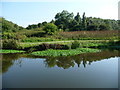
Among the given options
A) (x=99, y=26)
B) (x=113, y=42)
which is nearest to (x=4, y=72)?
(x=113, y=42)

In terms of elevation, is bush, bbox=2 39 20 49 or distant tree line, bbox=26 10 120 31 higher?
distant tree line, bbox=26 10 120 31

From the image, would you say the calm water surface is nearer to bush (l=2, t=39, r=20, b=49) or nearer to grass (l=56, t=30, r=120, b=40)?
bush (l=2, t=39, r=20, b=49)

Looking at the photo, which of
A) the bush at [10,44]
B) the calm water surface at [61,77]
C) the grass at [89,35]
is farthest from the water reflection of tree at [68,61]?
the grass at [89,35]

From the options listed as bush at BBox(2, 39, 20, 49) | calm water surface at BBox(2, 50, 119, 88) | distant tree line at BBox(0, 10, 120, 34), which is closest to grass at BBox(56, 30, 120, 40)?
distant tree line at BBox(0, 10, 120, 34)

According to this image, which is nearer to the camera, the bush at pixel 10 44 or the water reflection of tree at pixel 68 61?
the water reflection of tree at pixel 68 61

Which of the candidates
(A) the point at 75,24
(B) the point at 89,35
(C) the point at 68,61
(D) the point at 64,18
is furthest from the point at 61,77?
(D) the point at 64,18

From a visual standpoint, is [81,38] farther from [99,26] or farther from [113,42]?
[99,26]

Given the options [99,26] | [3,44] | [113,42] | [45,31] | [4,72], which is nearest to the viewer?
[4,72]

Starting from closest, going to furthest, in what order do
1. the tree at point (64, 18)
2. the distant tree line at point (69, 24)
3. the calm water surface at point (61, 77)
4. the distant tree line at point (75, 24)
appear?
the calm water surface at point (61, 77), the distant tree line at point (69, 24), the distant tree line at point (75, 24), the tree at point (64, 18)

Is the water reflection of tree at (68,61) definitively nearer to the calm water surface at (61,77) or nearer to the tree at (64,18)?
the calm water surface at (61,77)

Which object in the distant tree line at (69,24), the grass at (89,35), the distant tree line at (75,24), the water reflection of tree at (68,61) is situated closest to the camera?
the water reflection of tree at (68,61)

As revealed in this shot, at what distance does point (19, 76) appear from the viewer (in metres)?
5.93

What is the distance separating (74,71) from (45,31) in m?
13.5

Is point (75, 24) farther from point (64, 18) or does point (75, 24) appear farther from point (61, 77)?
point (61, 77)
